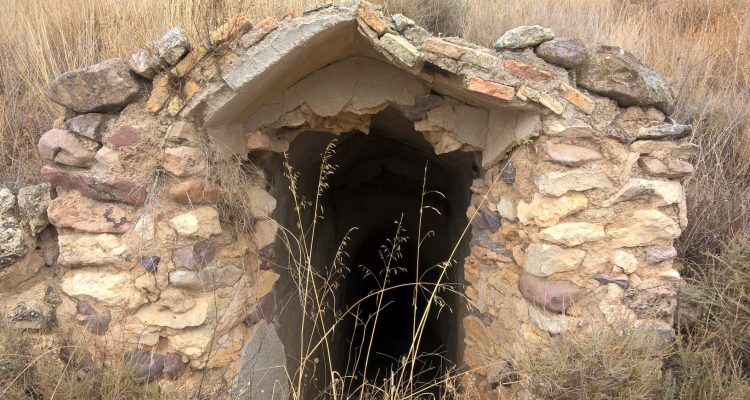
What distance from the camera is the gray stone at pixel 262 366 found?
2812 millimetres

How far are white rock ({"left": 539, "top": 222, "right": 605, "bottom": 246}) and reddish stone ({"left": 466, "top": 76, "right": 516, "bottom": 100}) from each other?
2.16ft

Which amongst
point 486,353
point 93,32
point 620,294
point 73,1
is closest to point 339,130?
point 486,353

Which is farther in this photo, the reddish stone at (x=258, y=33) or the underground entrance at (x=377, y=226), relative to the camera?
the underground entrance at (x=377, y=226)

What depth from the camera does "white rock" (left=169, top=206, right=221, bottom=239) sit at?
100 inches

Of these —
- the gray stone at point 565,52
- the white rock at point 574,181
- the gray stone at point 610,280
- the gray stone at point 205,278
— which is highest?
the gray stone at point 565,52

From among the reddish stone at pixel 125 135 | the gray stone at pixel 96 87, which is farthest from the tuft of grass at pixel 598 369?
the gray stone at pixel 96 87

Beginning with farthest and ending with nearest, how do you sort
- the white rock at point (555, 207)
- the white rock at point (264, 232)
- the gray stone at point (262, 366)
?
the white rock at point (264, 232) < the gray stone at point (262, 366) < the white rock at point (555, 207)

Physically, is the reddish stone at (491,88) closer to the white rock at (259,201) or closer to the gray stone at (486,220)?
the gray stone at (486,220)

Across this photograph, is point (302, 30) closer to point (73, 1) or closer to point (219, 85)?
point (219, 85)

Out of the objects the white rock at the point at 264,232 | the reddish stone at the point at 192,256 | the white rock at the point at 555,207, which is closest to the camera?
the white rock at the point at 555,207

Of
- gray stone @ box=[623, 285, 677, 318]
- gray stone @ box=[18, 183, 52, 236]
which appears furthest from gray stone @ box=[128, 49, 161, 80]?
gray stone @ box=[623, 285, 677, 318]

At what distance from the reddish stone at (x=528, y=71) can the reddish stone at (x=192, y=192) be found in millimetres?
1567

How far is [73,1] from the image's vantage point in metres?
4.14

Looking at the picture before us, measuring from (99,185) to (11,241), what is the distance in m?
0.52
